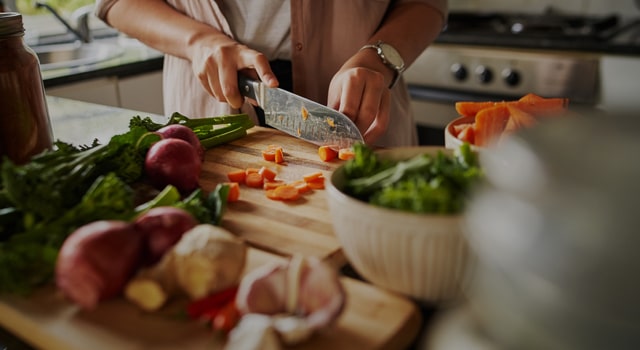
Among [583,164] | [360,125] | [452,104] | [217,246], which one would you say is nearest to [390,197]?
[217,246]

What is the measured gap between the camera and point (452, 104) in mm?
2625

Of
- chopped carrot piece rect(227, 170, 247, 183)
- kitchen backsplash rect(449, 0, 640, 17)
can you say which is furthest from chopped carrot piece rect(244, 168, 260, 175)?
kitchen backsplash rect(449, 0, 640, 17)

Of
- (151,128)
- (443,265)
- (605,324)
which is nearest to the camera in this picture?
(605,324)

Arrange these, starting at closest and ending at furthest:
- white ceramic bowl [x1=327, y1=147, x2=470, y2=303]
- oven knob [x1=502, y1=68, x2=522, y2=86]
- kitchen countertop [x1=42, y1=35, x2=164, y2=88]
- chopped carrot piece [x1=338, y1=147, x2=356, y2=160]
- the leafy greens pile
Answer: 1. white ceramic bowl [x1=327, y1=147, x2=470, y2=303]
2. the leafy greens pile
3. chopped carrot piece [x1=338, y1=147, x2=356, y2=160]
4. kitchen countertop [x1=42, y1=35, x2=164, y2=88]
5. oven knob [x1=502, y1=68, x2=522, y2=86]

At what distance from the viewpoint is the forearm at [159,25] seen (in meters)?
1.53

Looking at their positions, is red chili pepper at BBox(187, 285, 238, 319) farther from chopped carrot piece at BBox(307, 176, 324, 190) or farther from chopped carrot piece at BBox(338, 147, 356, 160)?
chopped carrot piece at BBox(338, 147, 356, 160)

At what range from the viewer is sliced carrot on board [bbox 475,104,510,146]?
0.97 m

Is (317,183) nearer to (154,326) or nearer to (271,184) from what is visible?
(271,184)

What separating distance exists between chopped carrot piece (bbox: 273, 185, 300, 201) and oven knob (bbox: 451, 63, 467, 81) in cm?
171

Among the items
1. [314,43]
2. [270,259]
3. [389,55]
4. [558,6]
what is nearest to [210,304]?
[270,259]

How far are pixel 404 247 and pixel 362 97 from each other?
728mm

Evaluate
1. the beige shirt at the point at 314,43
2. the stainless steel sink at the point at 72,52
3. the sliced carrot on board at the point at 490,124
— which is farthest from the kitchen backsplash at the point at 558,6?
the sliced carrot on board at the point at 490,124

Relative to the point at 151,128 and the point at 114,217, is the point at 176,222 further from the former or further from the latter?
the point at 151,128

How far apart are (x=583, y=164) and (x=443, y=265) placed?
34 centimetres
